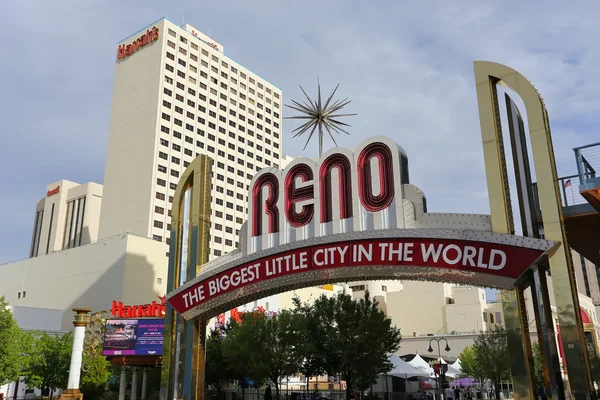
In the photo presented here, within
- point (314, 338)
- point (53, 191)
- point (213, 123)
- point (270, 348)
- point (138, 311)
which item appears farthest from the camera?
point (53, 191)

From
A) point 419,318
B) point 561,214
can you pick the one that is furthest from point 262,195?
point 419,318

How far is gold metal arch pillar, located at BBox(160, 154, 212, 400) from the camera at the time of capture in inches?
787

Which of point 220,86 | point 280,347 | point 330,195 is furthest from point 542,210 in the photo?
point 220,86

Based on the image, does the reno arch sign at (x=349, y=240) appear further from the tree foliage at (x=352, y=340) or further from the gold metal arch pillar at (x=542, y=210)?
the tree foliage at (x=352, y=340)

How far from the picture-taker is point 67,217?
139000mm

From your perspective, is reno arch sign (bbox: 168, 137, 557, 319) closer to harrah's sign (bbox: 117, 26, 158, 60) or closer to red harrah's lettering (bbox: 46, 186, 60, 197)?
harrah's sign (bbox: 117, 26, 158, 60)

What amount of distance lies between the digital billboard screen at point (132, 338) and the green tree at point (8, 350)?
7.05 m

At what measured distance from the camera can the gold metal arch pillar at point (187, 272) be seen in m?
20.0

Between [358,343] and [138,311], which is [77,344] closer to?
[358,343]

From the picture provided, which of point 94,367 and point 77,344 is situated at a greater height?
point 77,344

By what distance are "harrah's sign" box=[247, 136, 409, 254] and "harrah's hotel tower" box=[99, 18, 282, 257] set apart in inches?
3313

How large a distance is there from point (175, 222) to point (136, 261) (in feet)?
199

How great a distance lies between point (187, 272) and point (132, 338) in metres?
30.3

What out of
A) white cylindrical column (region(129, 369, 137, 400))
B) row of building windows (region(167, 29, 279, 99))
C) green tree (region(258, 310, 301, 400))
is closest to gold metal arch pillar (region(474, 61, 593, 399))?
green tree (region(258, 310, 301, 400))
